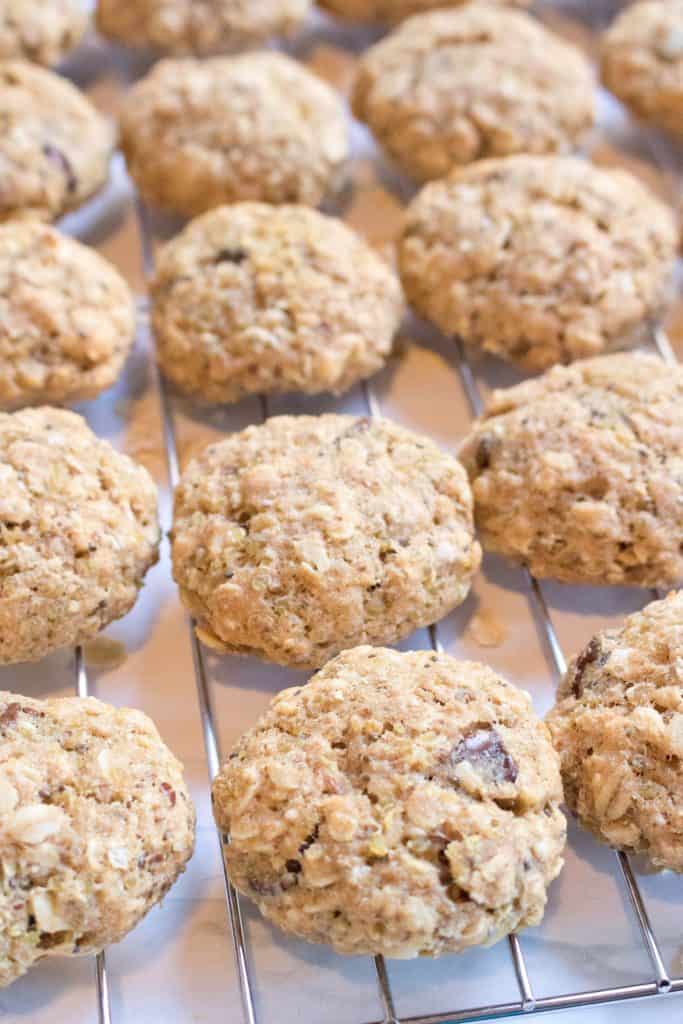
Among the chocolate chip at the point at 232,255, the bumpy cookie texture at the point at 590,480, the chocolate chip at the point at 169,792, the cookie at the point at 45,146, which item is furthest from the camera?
the cookie at the point at 45,146

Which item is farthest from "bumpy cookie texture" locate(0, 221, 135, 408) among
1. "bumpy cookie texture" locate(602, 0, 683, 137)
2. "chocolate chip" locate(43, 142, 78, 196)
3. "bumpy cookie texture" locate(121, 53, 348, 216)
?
"bumpy cookie texture" locate(602, 0, 683, 137)

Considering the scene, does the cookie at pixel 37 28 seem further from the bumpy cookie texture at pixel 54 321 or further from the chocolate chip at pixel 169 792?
the chocolate chip at pixel 169 792

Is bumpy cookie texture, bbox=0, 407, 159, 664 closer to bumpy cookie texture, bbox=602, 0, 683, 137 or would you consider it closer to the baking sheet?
the baking sheet

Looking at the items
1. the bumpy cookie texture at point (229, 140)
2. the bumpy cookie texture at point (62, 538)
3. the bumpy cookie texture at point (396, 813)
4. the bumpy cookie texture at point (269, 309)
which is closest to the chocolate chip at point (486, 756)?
the bumpy cookie texture at point (396, 813)

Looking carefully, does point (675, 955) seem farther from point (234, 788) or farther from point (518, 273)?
point (518, 273)

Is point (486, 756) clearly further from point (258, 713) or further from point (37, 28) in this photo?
point (37, 28)
